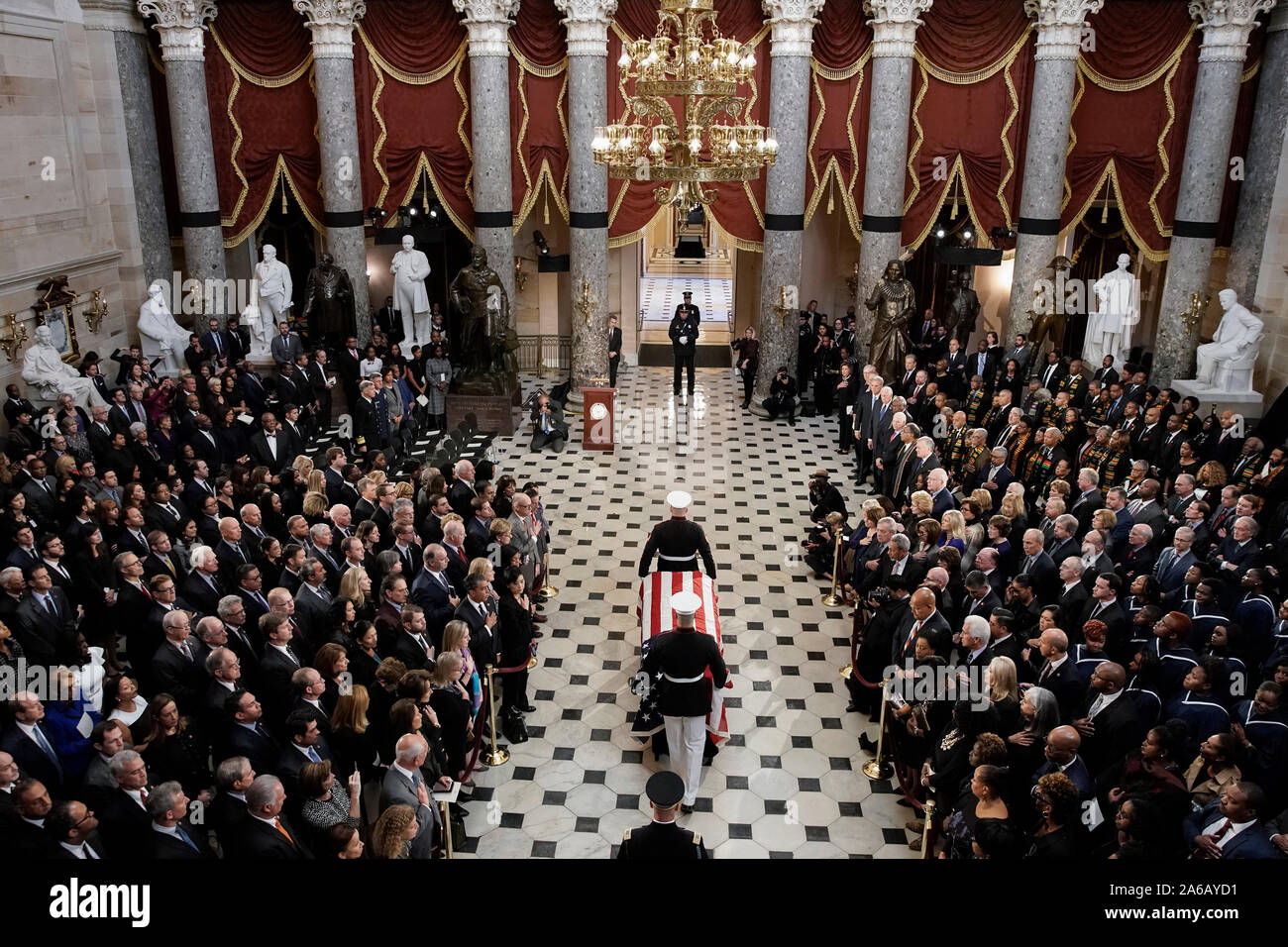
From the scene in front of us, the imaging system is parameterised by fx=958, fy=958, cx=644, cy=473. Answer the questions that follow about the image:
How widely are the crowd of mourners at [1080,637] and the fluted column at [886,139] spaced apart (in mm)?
5484

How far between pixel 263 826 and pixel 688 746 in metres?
3.12

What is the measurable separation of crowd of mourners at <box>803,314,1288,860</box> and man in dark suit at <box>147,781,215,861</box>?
13.1ft

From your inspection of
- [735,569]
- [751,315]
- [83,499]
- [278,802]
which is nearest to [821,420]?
[751,315]

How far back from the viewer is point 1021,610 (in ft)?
24.1

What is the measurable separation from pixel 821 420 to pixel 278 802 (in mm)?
12858

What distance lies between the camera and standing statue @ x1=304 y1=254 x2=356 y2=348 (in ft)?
53.6

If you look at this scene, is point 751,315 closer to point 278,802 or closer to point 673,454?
point 673,454

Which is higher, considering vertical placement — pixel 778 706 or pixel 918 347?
pixel 918 347

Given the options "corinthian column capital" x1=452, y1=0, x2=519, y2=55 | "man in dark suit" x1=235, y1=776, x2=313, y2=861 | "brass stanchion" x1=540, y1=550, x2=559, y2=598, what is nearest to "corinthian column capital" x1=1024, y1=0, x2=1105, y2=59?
"corinthian column capital" x1=452, y1=0, x2=519, y2=55

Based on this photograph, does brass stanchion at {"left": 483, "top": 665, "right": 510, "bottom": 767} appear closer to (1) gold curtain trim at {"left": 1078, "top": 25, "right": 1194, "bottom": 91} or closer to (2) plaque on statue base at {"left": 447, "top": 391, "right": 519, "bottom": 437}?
(2) plaque on statue base at {"left": 447, "top": 391, "right": 519, "bottom": 437}

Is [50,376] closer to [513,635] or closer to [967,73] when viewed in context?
[513,635]

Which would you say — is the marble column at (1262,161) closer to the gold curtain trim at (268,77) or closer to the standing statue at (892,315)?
the standing statue at (892,315)
